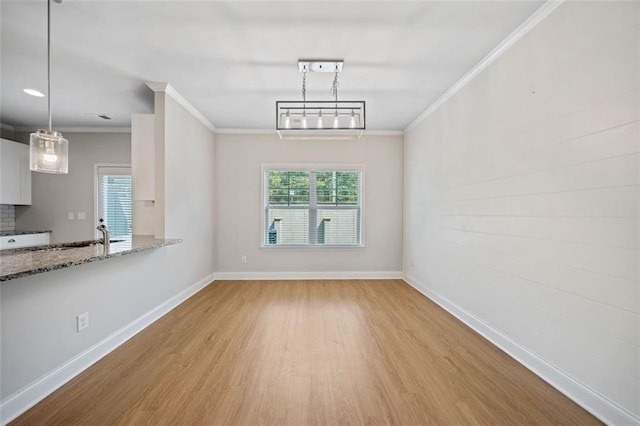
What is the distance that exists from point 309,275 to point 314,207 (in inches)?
48.6

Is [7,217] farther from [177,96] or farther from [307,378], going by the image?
[307,378]

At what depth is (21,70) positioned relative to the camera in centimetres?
281

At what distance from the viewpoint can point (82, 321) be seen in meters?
2.11

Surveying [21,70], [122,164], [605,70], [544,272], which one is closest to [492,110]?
[605,70]

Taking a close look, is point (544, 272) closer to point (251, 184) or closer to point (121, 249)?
point (121, 249)

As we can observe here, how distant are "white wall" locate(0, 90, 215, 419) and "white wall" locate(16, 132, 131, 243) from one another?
21 centimetres

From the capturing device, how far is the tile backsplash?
446 centimetres

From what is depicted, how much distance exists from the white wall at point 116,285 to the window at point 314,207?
1098 mm

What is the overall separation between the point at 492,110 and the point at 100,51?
3.66 m

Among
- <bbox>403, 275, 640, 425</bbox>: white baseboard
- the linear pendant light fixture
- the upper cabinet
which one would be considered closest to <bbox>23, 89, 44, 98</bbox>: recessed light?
the upper cabinet

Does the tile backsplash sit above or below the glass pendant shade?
below

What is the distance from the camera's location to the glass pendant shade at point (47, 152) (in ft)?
6.28

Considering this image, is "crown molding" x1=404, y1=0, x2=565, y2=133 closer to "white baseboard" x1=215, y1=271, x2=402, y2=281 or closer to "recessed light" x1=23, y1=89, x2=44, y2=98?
"white baseboard" x1=215, y1=271, x2=402, y2=281

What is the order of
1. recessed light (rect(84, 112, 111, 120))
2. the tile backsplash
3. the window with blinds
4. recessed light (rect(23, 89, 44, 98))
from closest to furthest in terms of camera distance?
recessed light (rect(23, 89, 44, 98)) < recessed light (rect(84, 112, 111, 120)) < the tile backsplash < the window with blinds
